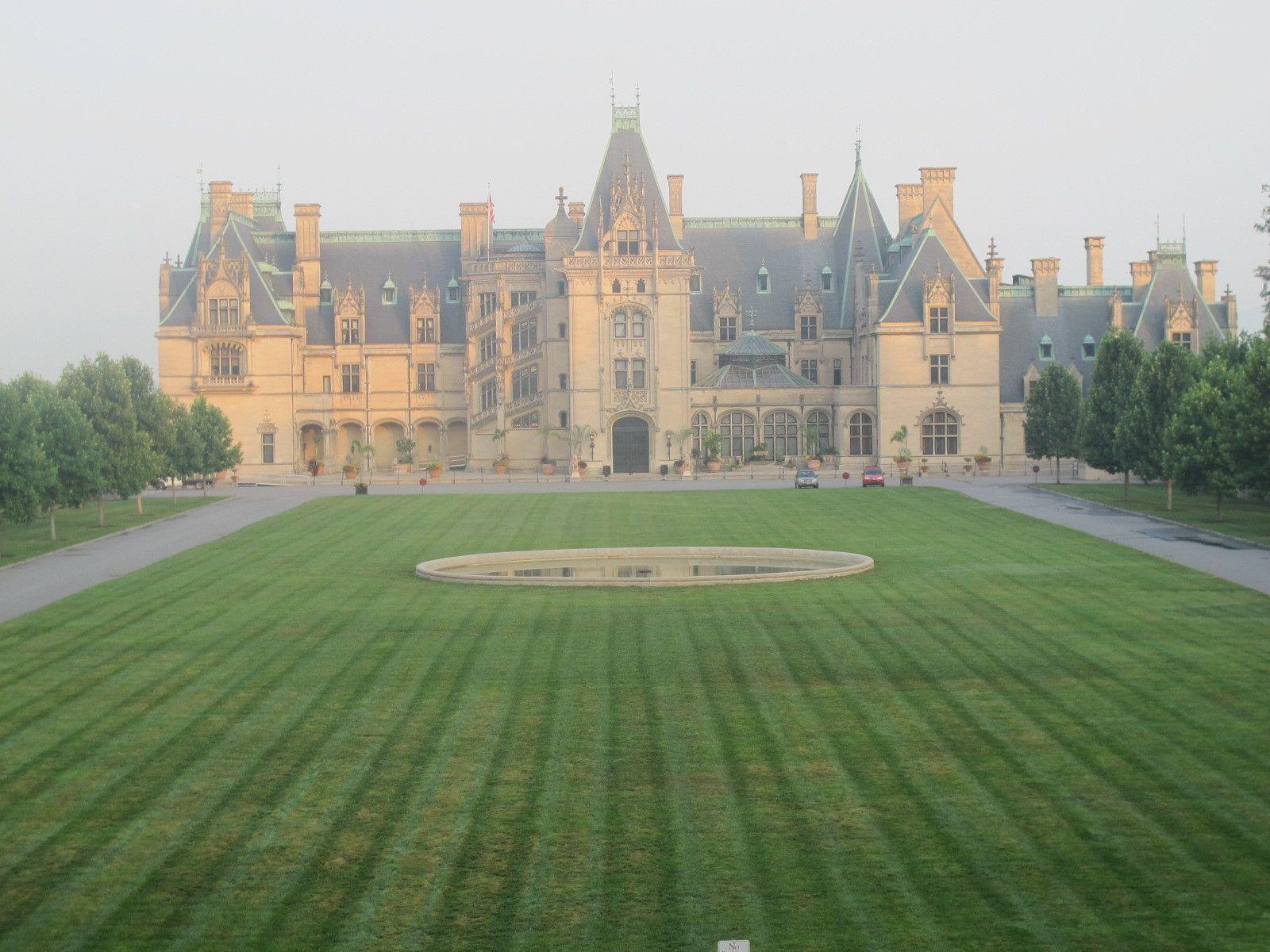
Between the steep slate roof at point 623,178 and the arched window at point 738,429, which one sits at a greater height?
the steep slate roof at point 623,178

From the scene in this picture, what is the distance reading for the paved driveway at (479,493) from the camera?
4256cm

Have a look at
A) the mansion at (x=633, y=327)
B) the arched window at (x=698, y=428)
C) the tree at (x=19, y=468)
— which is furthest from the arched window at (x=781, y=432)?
the tree at (x=19, y=468)

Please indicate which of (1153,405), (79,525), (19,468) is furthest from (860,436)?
(19,468)

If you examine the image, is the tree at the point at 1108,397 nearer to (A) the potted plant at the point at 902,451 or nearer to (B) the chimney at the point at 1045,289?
(A) the potted plant at the point at 902,451

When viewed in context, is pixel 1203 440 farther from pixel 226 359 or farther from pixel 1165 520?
pixel 226 359

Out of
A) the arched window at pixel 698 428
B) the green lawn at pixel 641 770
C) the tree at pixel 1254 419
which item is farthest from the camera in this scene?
the arched window at pixel 698 428

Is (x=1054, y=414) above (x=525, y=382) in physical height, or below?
below

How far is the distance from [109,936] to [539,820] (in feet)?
17.4

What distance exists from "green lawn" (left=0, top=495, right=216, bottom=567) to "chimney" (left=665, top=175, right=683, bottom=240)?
1781 inches

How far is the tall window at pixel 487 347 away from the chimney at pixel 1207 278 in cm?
4863

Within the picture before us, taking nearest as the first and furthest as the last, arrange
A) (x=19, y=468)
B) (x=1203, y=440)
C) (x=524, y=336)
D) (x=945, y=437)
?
(x=19, y=468) < (x=1203, y=440) < (x=945, y=437) < (x=524, y=336)

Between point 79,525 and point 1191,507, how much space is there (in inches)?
1744

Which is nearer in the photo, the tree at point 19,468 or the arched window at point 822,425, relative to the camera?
the tree at point 19,468

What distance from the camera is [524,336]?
357 ft
